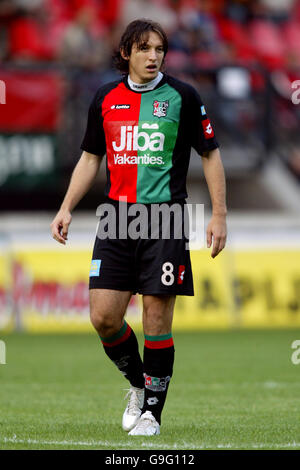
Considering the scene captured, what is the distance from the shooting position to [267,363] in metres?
10.7

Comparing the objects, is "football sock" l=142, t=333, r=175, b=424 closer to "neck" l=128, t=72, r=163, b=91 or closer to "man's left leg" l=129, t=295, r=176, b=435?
"man's left leg" l=129, t=295, r=176, b=435

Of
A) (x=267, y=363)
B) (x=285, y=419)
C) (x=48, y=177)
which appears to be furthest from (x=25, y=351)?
(x=285, y=419)

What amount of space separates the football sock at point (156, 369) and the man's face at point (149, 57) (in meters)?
1.51

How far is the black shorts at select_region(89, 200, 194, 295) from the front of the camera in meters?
6.21

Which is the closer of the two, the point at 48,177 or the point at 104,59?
the point at 48,177

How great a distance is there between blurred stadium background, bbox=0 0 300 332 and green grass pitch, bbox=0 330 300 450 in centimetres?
130

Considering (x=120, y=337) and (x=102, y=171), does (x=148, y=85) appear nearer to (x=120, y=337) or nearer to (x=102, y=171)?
(x=120, y=337)

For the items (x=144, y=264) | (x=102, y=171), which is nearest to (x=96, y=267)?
(x=144, y=264)

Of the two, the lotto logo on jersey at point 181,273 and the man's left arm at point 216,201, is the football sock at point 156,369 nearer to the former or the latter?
the lotto logo on jersey at point 181,273

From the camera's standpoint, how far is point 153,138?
6.28 metres

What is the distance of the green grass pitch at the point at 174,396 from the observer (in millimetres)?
6004

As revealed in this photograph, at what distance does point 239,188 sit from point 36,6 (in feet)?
14.7
